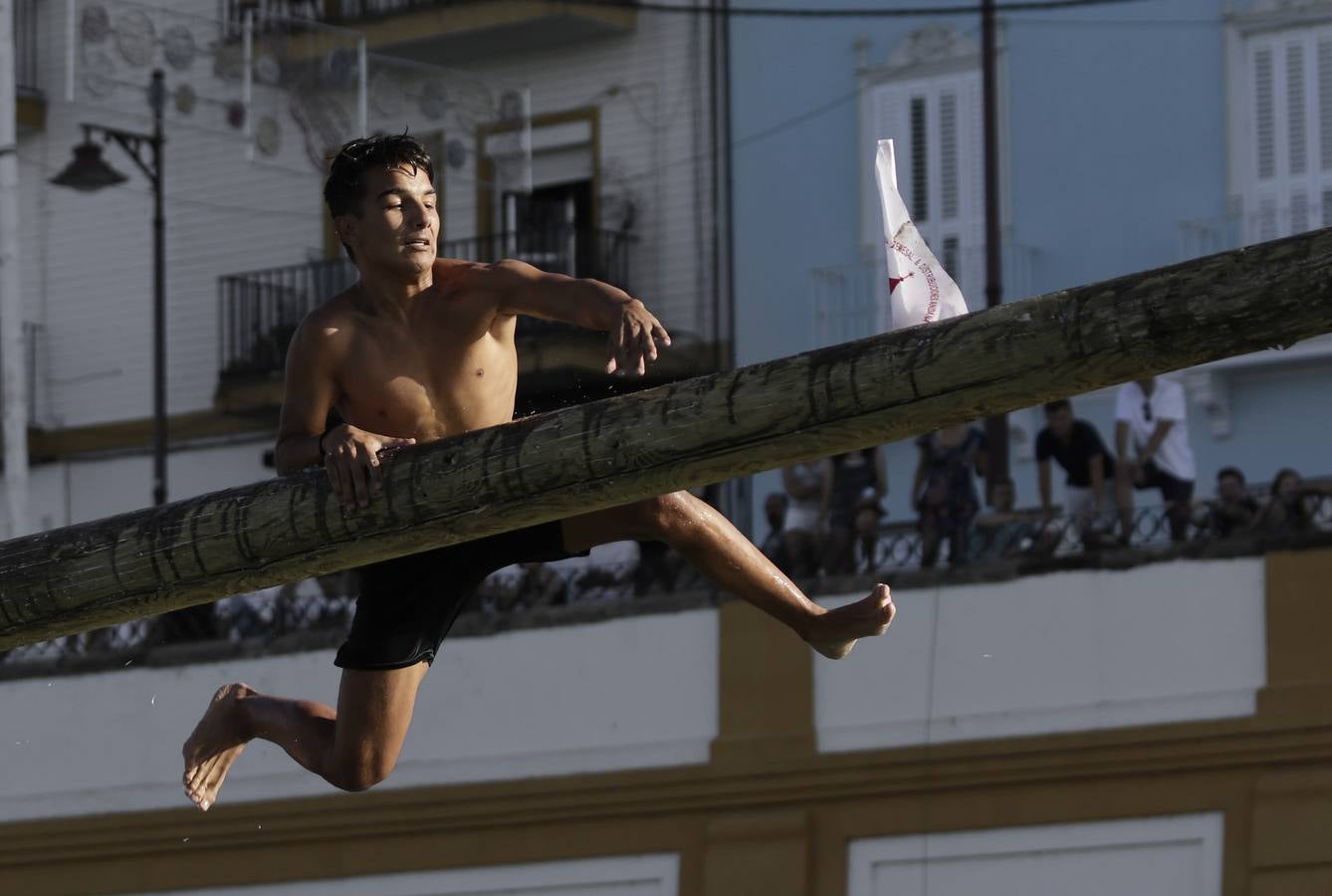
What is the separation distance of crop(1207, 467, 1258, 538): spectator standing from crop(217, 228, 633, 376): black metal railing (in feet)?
24.8

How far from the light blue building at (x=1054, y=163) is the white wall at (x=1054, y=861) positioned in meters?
3.98

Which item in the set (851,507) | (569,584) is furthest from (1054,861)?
(569,584)

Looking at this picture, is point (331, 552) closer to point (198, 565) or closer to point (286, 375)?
point (198, 565)

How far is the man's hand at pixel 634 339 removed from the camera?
5.58m

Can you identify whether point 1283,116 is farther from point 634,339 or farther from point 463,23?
point 634,339

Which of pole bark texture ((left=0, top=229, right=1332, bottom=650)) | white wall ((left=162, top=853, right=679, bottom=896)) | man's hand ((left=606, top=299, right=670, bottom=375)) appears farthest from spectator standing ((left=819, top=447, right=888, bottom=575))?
pole bark texture ((left=0, top=229, right=1332, bottom=650))

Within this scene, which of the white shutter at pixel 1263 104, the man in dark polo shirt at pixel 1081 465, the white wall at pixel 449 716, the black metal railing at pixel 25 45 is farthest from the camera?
the black metal railing at pixel 25 45

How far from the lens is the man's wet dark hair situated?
6590 millimetres

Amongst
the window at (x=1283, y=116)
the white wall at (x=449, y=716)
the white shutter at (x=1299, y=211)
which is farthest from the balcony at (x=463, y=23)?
the white wall at (x=449, y=716)

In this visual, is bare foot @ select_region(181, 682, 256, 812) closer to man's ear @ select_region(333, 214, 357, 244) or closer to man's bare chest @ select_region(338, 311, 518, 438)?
man's bare chest @ select_region(338, 311, 518, 438)

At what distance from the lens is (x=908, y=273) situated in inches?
225

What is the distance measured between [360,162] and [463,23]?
16.7 m

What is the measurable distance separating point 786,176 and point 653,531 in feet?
51.1

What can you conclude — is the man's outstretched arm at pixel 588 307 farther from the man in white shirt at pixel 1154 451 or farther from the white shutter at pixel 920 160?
the white shutter at pixel 920 160
